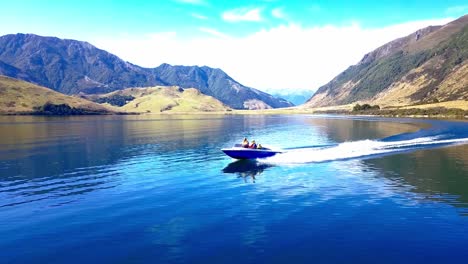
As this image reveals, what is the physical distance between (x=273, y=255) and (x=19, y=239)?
63.9 feet

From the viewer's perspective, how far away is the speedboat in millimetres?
63406

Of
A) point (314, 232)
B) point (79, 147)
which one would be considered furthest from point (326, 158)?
point (79, 147)

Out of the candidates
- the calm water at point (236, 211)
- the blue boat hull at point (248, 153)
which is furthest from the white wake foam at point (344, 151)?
the calm water at point (236, 211)

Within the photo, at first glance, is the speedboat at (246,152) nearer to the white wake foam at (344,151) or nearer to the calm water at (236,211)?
the white wake foam at (344,151)

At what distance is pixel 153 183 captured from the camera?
46.8 meters

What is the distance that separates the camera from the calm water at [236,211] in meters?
25.1

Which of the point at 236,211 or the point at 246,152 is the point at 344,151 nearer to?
the point at 246,152

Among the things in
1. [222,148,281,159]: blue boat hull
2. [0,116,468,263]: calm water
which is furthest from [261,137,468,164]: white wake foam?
[0,116,468,263]: calm water

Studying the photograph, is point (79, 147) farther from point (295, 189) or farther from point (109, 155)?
point (295, 189)

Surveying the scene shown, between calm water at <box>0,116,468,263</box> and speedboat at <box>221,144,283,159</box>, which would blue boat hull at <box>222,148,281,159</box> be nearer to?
speedboat at <box>221,144,283,159</box>

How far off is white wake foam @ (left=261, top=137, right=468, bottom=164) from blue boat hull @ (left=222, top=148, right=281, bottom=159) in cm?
104

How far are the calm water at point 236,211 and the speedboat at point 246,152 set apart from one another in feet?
5.68

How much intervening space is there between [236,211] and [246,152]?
30.0 metres

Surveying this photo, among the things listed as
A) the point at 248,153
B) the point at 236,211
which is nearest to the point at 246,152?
the point at 248,153
